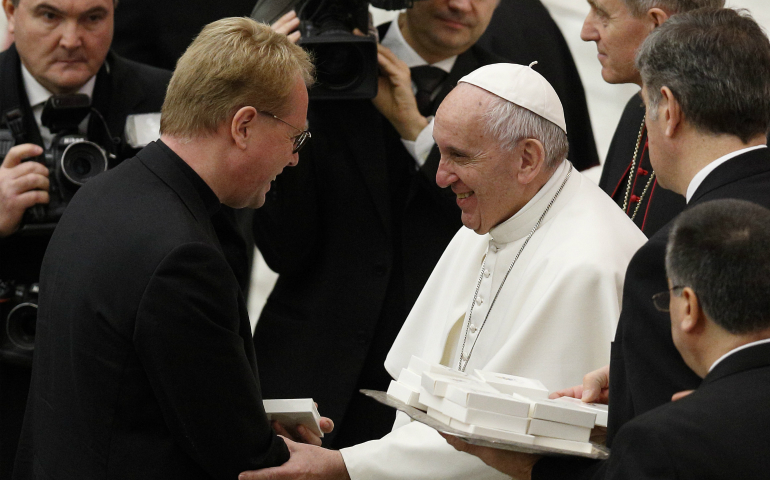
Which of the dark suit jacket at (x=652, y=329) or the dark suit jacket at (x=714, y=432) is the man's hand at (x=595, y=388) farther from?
the dark suit jacket at (x=714, y=432)

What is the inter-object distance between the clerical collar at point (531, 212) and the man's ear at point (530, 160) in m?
0.07

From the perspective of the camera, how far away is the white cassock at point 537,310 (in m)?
2.72

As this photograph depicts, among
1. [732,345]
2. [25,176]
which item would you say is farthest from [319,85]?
[732,345]

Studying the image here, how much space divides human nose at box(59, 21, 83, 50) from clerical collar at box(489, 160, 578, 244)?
158cm

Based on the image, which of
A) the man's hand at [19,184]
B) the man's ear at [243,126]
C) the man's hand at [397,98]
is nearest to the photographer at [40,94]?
the man's hand at [19,184]

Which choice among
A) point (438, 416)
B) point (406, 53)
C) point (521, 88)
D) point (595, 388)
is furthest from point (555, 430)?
point (406, 53)

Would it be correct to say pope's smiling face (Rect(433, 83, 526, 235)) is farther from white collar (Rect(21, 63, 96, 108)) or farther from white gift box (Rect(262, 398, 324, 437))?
white collar (Rect(21, 63, 96, 108))

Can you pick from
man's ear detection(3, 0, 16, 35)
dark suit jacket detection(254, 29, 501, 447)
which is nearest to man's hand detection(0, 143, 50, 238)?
man's ear detection(3, 0, 16, 35)

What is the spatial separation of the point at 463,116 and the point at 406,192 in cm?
91

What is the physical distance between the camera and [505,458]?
2312 mm

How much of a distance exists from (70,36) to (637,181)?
6.48 feet

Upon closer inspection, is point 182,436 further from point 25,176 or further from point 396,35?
point 396,35

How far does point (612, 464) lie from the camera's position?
5.83ft

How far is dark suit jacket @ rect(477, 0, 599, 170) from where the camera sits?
4.19 m
